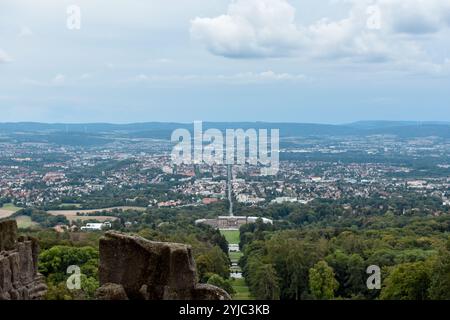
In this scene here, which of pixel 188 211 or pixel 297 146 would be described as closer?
pixel 188 211

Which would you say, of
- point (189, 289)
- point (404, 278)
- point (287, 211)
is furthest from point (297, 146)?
point (189, 289)

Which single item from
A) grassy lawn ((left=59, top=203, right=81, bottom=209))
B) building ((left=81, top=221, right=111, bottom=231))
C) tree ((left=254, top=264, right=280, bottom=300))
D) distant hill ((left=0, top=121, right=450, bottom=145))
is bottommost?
grassy lawn ((left=59, top=203, right=81, bottom=209))

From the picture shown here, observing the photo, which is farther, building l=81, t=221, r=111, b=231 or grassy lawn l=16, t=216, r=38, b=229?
grassy lawn l=16, t=216, r=38, b=229

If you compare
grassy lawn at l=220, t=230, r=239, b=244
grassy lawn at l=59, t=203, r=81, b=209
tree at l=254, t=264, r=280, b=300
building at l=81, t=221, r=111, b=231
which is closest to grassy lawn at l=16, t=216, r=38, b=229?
building at l=81, t=221, r=111, b=231

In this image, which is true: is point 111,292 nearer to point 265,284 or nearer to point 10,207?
point 265,284

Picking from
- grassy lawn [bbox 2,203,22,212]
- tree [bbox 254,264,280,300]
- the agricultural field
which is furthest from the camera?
grassy lawn [bbox 2,203,22,212]

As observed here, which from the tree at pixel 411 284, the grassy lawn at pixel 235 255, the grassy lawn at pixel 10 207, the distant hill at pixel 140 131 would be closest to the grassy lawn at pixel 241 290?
the tree at pixel 411 284

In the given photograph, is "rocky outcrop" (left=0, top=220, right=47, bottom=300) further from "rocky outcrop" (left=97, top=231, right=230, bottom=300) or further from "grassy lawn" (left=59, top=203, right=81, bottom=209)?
"grassy lawn" (left=59, top=203, right=81, bottom=209)
